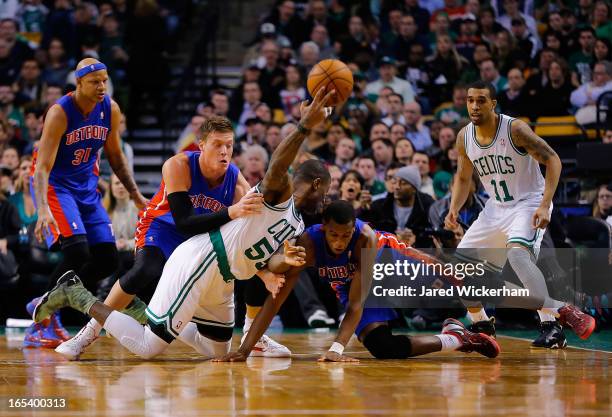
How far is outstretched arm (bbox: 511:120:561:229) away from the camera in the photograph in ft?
22.9

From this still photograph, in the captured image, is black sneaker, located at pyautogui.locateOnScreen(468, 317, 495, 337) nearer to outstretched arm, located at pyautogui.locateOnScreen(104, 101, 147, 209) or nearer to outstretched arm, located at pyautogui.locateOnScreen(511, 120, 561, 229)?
outstretched arm, located at pyautogui.locateOnScreen(511, 120, 561, 229)

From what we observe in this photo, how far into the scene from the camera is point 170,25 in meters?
15.8

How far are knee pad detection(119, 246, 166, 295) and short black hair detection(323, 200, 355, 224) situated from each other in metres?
1.24

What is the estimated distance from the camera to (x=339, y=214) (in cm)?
602

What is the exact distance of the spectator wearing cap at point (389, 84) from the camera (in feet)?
42.8

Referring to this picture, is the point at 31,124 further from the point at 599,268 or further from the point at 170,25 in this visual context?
the point at 599,268

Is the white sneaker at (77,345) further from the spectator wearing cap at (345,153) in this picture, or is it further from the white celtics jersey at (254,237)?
the spectator wearing cap at (345,153)

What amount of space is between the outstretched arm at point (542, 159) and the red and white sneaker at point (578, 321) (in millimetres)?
630

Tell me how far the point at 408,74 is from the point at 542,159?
21.9 feet

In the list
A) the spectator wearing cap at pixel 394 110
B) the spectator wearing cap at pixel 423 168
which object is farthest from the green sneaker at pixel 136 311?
the spectator wearing cap at pixel 394 110

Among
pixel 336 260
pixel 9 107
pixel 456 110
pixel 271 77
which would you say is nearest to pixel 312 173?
pixel 336 260

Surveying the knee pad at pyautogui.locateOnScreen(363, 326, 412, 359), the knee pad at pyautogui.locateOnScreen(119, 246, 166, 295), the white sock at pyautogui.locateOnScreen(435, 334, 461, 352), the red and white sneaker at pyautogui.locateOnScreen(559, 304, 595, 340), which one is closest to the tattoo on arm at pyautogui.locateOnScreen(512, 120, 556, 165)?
the red and white sneaker at pyautogui.locateOnScreen(559, 304, 595, 340)

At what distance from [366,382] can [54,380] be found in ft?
5.35

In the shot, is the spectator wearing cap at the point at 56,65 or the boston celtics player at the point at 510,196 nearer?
the boston celtics player at the point at 510,196
